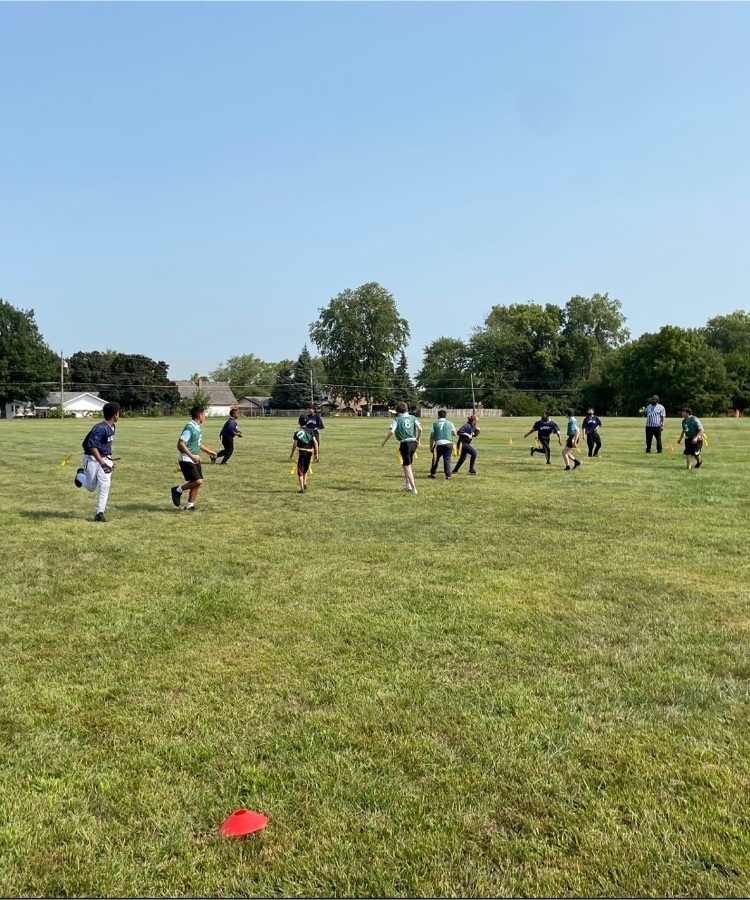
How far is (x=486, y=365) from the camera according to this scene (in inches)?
4469

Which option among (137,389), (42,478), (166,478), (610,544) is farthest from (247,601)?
(137,389)

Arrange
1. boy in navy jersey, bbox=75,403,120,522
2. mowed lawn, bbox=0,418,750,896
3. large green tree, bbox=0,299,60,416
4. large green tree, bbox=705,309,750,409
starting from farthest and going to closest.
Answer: large green tree, bbox=705,309,750,409 → large green tree, bbox=0,299,60,416 → boy in navy jersey, bbox=75,403,120,522 → mowed lawn, bbox=0,418,750,896

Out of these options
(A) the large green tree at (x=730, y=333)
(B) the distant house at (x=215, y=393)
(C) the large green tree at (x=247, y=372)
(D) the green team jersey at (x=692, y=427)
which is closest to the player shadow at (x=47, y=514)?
(D) the green team jersey at (x=692, y=427)

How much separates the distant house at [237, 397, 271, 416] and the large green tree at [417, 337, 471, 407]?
28255 millimetres

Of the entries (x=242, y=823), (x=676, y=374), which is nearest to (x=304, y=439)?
(x=242, y=823)

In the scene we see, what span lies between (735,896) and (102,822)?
284 cm

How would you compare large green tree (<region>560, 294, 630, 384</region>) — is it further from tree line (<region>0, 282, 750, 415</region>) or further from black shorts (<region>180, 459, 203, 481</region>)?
black shorts (<region>180, 459, 203, 481</region>)

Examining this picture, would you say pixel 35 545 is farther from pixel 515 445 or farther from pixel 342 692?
pixel 515 445

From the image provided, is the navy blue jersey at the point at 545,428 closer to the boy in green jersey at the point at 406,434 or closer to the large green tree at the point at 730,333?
the boy in green jersey at the point at 406,434

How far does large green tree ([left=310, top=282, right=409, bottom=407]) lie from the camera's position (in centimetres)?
10525

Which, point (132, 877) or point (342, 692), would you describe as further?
point (342, 692)

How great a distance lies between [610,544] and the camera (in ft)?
31.0

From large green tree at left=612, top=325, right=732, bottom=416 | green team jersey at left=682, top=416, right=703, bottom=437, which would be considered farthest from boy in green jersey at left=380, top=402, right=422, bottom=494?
large green tree at left=612, top=325, right=732, bottom=416

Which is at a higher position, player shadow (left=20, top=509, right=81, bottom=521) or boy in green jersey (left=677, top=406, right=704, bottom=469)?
boy in green jersey (left=677, top=406, right=704, bottom=469)
